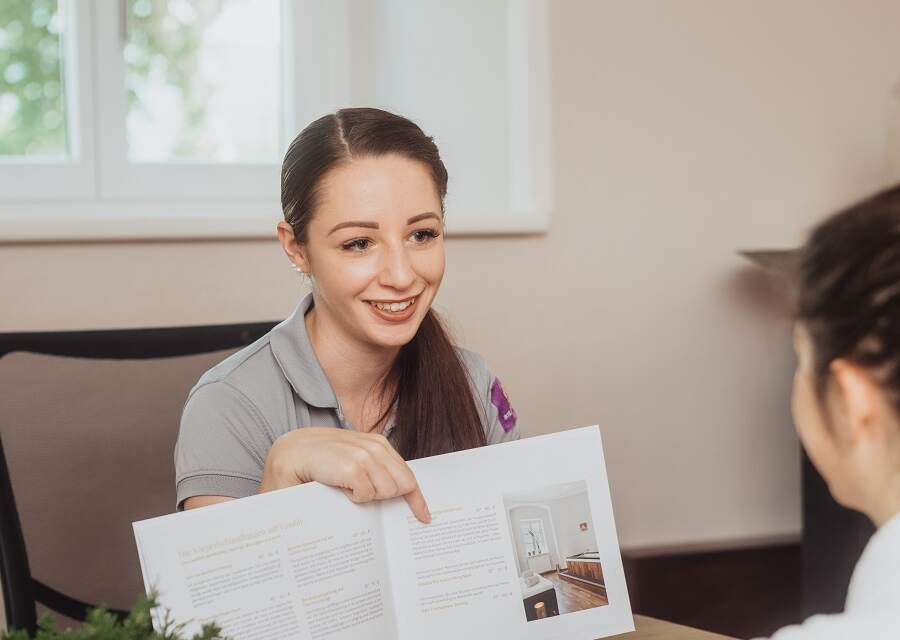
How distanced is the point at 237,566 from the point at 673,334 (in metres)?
1.75

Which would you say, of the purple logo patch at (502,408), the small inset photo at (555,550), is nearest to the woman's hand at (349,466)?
the small inset photo at (555,550)

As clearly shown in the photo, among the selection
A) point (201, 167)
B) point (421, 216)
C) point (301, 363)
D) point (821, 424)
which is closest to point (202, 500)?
point (301, 363)

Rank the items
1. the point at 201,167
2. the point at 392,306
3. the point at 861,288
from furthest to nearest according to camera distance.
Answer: the point at 201,167
the point at 392,306
the point at 861,288

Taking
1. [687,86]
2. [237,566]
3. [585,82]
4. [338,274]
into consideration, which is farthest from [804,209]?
Result: [237,566]

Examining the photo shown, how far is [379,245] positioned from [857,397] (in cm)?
69

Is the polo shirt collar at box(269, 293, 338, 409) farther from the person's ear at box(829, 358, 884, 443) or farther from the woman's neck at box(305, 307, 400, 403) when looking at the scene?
the person's ear at box(829, 358, 884, 443)

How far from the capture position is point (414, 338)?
145 cm

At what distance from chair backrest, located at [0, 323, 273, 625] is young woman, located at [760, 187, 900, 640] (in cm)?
93

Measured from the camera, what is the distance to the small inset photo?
1.03 meters

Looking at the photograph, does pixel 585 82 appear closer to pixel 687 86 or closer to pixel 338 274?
pixel 687 86

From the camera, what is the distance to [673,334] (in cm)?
251

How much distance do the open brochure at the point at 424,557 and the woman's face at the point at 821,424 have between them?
27cm

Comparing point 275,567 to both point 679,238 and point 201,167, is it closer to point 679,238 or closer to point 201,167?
point 201,167

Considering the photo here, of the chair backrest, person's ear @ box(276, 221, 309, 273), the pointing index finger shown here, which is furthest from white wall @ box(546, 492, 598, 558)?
the chair backrest
